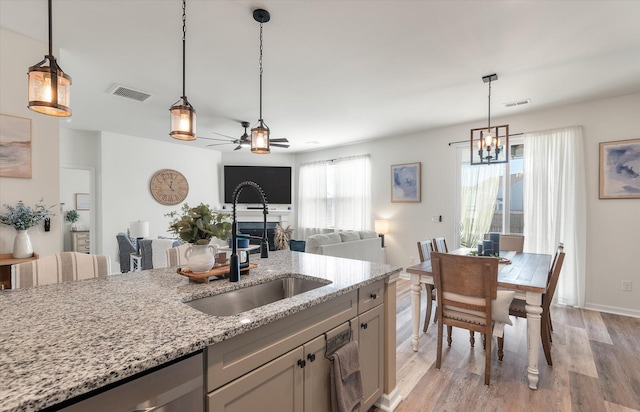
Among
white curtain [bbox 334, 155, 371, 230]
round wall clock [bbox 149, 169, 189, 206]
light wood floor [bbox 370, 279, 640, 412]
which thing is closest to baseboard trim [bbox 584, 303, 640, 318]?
light wood floor [bbox 370, 279, 640, 412]

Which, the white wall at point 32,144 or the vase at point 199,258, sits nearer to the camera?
the vase at point 199,258

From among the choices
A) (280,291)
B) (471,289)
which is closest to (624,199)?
(471,289)

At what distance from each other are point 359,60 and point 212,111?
2.45 m

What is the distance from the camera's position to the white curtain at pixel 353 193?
6383mm

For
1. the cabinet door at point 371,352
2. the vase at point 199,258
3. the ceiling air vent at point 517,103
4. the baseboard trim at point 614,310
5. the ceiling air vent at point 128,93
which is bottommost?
the baseboard trim at point 614,310

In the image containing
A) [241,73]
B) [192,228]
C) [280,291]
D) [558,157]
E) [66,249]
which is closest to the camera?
[192,228]

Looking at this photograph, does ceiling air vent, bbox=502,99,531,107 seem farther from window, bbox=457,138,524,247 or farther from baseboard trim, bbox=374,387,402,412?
baseboard trim, bbox=374,387,402,412

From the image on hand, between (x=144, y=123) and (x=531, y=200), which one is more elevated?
(x=144, y=123)

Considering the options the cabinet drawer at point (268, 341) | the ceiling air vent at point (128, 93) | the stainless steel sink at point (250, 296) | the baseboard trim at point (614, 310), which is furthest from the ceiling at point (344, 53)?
the baseboard trim at point (614, 310)

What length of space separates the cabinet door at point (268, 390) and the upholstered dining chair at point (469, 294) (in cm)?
152

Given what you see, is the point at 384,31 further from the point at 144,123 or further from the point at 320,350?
the point at 144,123

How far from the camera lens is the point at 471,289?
2301mm

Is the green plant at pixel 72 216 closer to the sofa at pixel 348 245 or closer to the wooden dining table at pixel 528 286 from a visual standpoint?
the sofa at pixel 348 245

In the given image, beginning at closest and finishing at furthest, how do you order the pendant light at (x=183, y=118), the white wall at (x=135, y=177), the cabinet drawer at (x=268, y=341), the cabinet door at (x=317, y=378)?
the cabinet drawer at (x=268, y=341) < the cabinet door at (x=317, y=378) < the pendant light at (x=183, y=118) < the white wall at (x=135, y=177)
